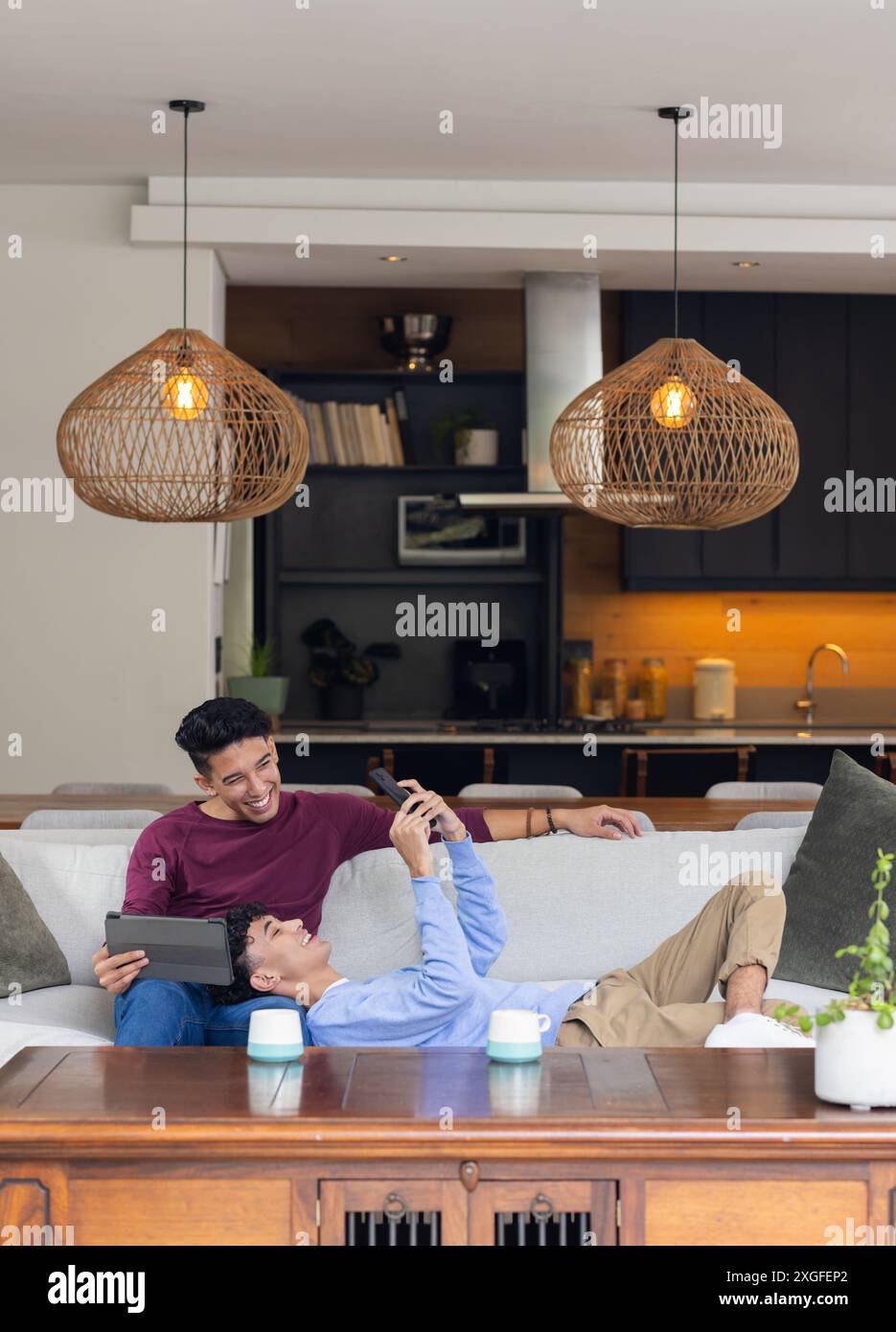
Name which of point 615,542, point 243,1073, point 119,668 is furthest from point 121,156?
point 243,1073

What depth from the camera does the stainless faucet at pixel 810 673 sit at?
6.98m

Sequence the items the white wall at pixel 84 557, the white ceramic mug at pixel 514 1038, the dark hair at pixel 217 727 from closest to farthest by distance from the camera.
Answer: the white ceramic mug at pixel 514 1038 → the dark hair at pixel 217 727 → the white wall at pixel 84 557

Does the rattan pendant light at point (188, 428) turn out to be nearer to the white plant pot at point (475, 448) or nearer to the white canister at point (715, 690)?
the white plant pot at point (475, 448)

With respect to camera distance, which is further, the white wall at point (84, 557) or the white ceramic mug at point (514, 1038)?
the white wall at point (84, 557)

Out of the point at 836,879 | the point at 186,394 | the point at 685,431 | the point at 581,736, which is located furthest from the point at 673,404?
the point at 581,736

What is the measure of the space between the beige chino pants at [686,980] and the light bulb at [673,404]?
185 centimetres

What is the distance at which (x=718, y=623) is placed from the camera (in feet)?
23.3

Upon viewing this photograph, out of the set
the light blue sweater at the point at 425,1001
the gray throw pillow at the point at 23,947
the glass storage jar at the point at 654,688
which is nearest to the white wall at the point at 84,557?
the glass storage jar at the point at 654,688

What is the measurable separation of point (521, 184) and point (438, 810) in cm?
362

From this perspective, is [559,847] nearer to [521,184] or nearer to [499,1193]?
[499,1193]

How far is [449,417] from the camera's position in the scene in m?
6.82

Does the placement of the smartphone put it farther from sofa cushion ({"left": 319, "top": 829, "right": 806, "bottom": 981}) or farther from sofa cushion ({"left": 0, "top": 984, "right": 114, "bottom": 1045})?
sofa cushion ({"left": 0, "top": 984, "right": 114, "bottom": 1045})

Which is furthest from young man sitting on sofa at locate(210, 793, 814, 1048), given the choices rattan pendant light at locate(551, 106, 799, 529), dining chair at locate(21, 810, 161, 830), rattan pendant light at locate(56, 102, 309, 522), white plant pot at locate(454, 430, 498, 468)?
white plant pot at locate(454, 430, 498, 468)

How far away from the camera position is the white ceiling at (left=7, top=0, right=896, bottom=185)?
13.2 feet
